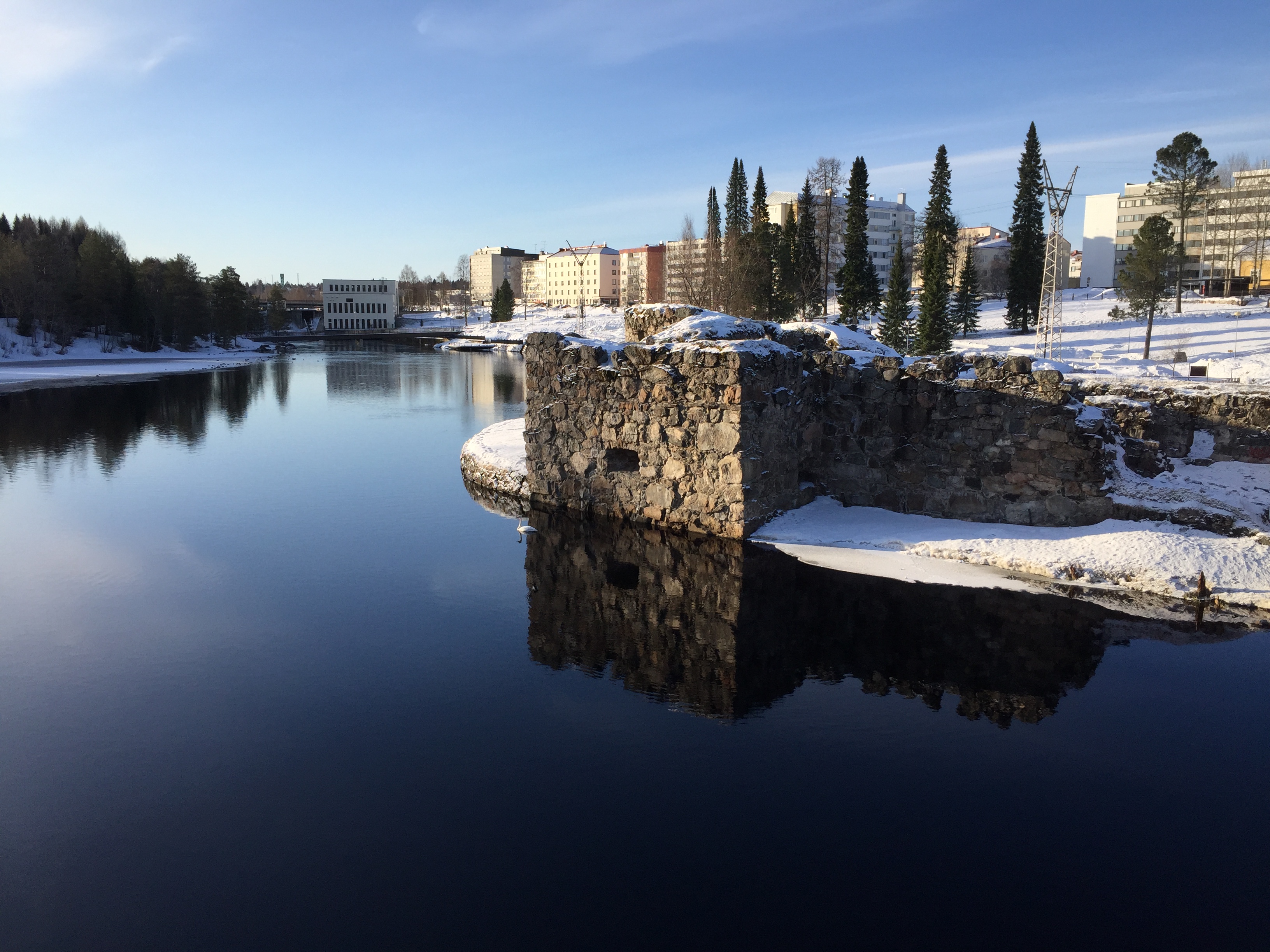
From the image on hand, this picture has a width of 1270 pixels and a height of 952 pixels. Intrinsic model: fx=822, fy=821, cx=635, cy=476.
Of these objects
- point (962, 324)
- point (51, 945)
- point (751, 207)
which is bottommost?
point (51, 945)

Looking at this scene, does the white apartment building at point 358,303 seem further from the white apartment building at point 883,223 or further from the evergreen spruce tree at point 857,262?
the evergreen spruce tree at point 857,262

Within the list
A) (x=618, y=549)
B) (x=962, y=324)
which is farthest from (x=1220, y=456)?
(x=962, y=324)

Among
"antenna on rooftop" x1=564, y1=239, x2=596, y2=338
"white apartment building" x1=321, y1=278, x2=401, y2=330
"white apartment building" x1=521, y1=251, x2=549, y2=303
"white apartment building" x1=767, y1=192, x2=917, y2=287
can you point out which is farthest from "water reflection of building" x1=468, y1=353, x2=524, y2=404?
"white apartment building" x1=521, y1=251, x2=549, y2=303

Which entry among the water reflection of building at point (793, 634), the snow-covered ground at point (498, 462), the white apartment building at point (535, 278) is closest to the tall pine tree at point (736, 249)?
the snow-covered ground at point (498, 462)

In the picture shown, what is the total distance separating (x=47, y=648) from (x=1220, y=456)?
1304cm

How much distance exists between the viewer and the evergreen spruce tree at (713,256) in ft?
151

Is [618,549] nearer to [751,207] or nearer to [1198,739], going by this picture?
[1198,739]

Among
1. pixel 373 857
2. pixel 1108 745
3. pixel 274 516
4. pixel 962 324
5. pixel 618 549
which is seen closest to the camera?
pixel 373 857

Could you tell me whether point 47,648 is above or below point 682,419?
below

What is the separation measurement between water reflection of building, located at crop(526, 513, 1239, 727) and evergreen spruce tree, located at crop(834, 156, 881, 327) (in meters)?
37.3

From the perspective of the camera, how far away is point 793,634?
8086 millimetres

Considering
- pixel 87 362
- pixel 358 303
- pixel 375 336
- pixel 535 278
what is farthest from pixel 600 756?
pixel 535 278

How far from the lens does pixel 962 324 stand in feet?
143

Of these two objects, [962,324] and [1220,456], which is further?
[962,324]
